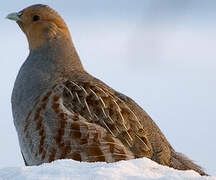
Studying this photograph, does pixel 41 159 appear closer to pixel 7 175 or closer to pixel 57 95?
pixel 57 95

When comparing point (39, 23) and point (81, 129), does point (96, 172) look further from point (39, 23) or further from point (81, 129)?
point (39, 23)

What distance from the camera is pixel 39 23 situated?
32.2ft

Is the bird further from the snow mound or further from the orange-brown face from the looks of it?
the snow mound

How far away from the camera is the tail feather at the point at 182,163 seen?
809cm

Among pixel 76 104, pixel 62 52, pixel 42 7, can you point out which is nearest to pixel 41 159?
pixel 76 104

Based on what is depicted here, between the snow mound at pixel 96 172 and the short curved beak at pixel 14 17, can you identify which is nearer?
the snow mound at pixel 96 172

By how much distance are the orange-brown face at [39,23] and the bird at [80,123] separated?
0.82 m

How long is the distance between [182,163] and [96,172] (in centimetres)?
411

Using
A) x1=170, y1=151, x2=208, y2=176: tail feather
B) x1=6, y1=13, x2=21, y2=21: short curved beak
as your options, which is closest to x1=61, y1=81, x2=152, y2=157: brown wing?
x1=170, y1=151, x2=208, y2=176: tail feather

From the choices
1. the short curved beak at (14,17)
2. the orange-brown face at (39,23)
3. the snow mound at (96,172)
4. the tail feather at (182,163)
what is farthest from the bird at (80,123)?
the snow mound at (96,172)

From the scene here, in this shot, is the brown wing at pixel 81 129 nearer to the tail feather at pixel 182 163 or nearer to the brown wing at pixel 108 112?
the brown wing at pixel 108 112

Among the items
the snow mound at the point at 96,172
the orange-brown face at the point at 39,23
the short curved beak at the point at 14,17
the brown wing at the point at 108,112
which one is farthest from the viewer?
the short curved beak at the point at 14,17

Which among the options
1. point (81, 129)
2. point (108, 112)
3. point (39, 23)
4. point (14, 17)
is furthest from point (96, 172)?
point (14, 17)

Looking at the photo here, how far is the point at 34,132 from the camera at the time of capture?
825 cm
